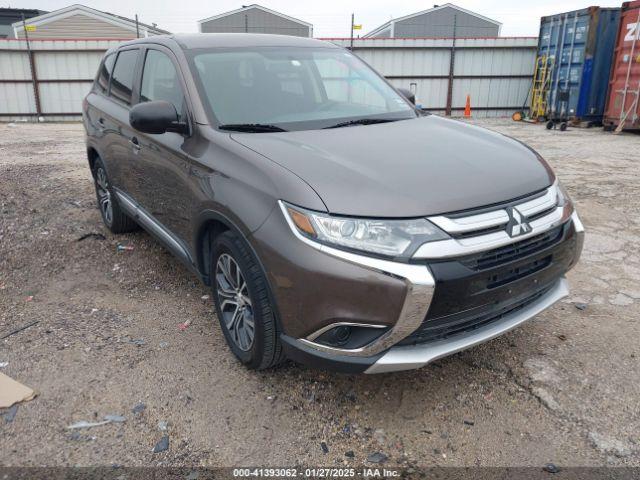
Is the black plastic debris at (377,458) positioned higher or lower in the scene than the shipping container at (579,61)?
lower

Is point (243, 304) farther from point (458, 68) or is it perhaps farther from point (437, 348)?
point (458, 68)

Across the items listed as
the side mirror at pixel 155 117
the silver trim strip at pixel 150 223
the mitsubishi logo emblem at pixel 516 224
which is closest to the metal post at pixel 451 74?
the silver trim strip at pixel 150 223

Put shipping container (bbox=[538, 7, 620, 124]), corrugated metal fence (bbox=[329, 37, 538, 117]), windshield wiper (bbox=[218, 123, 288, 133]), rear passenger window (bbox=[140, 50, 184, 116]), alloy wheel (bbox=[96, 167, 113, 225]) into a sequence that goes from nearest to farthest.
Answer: windshield wiper (bbox=[218, 123, 288, 133])
rear passenger window (bbox=[140, 50, 184, 116])
alloy wheel (bbox=[96, 167, 113, 225])
shipping container (bbox=[538, 7, 620, 124])
corrugated metal fence (bbox=[329, 37, 538, 117])

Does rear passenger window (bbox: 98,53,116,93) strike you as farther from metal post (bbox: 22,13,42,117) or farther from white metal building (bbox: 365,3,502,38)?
white metal building (bbox: 365,3,502,38)

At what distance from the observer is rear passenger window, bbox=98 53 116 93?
185 inches

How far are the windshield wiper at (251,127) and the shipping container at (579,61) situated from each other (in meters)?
13.0

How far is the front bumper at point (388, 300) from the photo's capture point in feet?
6.86

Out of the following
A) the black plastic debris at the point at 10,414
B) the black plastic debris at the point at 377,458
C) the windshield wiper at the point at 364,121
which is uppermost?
the windshield wiper at the point at 364,121

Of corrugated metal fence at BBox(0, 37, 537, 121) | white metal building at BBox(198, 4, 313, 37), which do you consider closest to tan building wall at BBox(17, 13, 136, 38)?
white metal building at BBox(198, 4, 313, 37)

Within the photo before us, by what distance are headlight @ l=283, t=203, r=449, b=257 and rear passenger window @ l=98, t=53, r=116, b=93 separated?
3.40 meters

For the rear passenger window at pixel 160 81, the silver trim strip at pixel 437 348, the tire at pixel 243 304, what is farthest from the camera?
the rear passenger window at pixel 160 81

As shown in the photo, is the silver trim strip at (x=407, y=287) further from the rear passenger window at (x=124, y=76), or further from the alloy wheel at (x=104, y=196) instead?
the alloy wheel at (x=104, y=196)

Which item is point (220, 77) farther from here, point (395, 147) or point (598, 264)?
point (598, 264)

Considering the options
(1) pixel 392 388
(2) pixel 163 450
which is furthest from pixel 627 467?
(2) pixel 163 450
